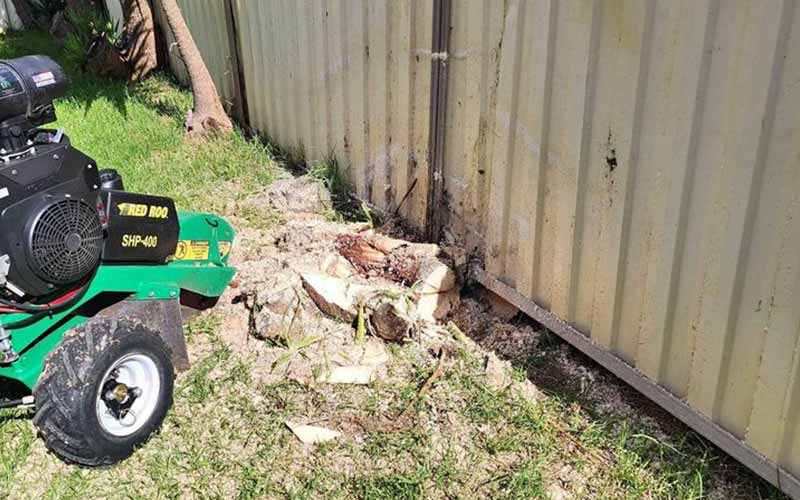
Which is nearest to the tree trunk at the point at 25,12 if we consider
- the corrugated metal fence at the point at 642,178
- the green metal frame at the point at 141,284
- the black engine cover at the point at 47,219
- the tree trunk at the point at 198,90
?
the tree trunk at the point at 198,90

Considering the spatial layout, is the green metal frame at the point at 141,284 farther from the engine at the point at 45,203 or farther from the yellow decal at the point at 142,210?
the yellow decal at the point at 142,210

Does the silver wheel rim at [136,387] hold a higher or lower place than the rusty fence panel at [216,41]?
lower

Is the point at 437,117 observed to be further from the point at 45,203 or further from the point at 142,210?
the point at 45,203

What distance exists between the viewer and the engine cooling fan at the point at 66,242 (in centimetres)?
278

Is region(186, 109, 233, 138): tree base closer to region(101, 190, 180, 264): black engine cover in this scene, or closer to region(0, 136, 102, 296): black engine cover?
region(101, 190, 180, 264): black engine cover

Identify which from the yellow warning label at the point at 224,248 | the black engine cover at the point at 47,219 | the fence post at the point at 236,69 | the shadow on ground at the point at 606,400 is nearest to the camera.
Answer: the black engine cover at the point at 47,219

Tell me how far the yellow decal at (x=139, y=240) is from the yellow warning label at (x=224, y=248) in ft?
2.24

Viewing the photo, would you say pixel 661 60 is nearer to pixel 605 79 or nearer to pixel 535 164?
pixel 605 79

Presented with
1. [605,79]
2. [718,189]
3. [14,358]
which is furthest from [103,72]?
[718,189]

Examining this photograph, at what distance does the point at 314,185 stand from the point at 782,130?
3191 millimetres

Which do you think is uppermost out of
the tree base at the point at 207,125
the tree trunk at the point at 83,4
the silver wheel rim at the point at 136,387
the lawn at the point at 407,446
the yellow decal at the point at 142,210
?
the tree trunk at the point at 83,4

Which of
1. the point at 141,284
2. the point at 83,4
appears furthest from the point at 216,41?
the point at 141,284

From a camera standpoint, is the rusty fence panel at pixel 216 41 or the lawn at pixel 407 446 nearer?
the lawn at pixel 407 446

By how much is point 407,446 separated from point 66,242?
1.46 meters
